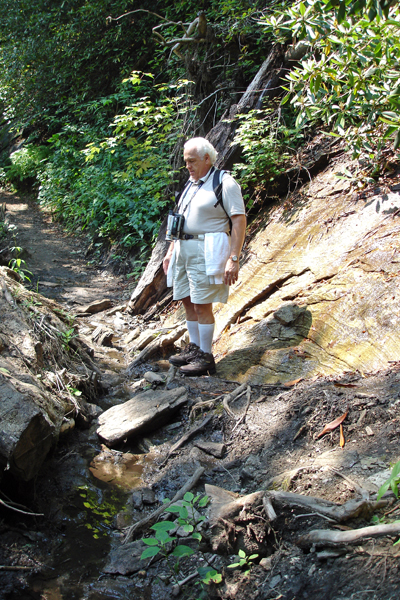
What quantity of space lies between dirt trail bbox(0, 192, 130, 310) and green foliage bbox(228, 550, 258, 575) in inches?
221

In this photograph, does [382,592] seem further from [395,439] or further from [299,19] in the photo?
[299,19]

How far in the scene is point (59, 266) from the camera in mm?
9133

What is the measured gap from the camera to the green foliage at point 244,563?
2045 millimetres

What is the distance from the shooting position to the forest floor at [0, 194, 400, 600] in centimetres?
186

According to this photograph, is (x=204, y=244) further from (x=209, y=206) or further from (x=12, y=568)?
(x=12, y=568)

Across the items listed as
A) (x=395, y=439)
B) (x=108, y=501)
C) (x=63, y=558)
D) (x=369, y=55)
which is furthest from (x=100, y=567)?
(x=369, y=55)

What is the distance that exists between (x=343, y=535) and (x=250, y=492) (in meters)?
0.86

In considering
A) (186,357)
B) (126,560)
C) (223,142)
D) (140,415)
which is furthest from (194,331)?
(223,142)

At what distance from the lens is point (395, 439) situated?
2.46m

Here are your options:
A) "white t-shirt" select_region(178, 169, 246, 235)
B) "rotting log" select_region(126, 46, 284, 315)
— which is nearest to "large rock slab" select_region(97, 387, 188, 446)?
"white t-shirt" select_region(178, 169, 246, 235)

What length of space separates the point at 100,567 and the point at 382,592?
1406mm

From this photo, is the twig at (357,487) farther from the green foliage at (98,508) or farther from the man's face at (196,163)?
the man's face at (196,163)

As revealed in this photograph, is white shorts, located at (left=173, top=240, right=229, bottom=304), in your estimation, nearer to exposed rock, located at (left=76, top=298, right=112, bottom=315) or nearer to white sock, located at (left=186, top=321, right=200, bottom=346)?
white sock, located at (left=186, top=321, right=200, bottom=346)

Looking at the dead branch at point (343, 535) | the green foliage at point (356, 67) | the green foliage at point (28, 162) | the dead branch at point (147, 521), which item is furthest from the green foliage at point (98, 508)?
the green foliage at point (28, 162)
